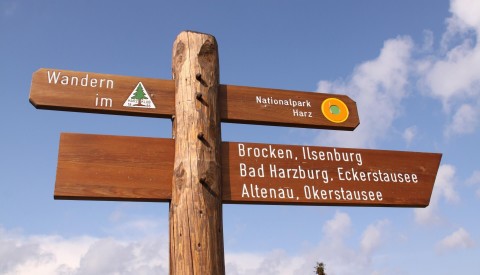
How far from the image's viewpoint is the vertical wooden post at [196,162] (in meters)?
3.04

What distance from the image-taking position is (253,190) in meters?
3.47

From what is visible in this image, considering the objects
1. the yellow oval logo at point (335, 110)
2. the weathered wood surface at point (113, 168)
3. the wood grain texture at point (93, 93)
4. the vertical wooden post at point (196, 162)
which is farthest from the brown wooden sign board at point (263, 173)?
the yellow oval logo at point (335, 110)

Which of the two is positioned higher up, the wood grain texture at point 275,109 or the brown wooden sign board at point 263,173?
the wood grain texture at point 275,109

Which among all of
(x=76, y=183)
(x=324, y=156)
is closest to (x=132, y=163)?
(x=76, y=183)

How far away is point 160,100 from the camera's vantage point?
364 cm

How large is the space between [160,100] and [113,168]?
0.75 metres

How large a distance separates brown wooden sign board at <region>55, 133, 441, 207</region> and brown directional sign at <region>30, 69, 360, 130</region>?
33 centimetres

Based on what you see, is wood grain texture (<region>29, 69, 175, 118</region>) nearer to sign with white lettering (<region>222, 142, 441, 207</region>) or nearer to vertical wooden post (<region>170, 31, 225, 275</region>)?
vertical wooden post (<region>170, 31, 225, 275</region>)

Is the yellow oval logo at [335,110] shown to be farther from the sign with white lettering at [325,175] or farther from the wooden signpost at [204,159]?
the sign with white lettering at [325,175]

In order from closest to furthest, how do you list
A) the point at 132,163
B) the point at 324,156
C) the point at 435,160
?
the point at 132,163, the point at 324,156, the point at 435,160

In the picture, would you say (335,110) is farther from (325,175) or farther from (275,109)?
(325,175)

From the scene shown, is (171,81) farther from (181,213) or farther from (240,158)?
(181,213)

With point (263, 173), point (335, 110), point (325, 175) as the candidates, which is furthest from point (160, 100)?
point (335, 110)

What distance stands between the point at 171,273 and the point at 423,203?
95.7 inches
